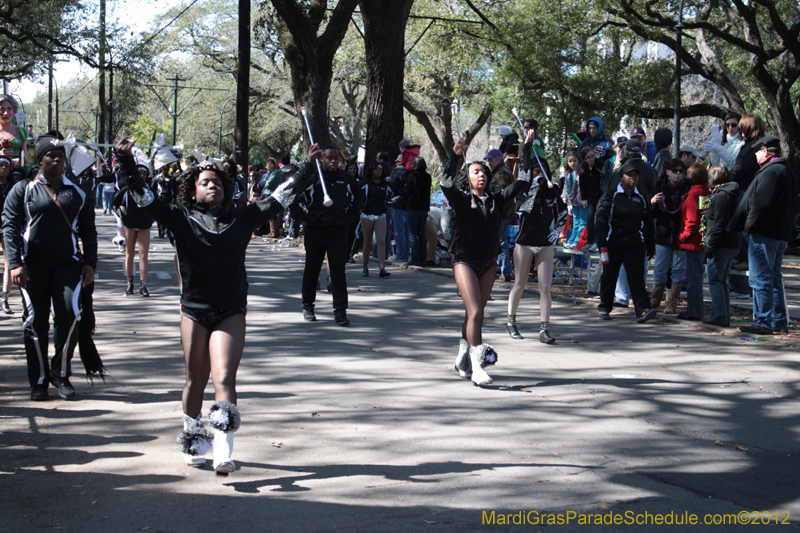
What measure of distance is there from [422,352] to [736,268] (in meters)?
5.99

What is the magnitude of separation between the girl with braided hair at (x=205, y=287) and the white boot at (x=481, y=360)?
2643mm

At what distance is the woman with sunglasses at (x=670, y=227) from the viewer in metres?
10.6

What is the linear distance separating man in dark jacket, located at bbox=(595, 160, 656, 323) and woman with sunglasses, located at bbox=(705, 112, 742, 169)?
4.16ft

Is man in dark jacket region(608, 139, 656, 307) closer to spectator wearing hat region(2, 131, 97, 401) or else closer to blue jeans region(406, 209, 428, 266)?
blue jeans region(406, 209, 428, 266)

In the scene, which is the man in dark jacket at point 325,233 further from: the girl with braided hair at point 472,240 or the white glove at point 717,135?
the white glove at point 717,135

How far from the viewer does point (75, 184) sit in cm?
678

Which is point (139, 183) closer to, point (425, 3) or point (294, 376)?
point (294, 376)

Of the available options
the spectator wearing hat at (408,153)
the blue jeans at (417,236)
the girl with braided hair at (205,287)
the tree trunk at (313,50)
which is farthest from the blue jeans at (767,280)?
the tree trunk at (313,50)

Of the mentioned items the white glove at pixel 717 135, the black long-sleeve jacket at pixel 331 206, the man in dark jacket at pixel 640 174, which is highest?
the white glove at pixel 717 135

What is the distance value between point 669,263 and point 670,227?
532 mm

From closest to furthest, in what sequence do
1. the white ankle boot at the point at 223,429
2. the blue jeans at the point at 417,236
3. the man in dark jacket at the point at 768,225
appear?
the white ankle boot at the point at 223,429 < the man in dark jacket at the point at 768,225 < the blue jeans at the point at 417,236

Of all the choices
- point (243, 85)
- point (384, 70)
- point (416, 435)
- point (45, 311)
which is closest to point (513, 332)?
point (416, 435)

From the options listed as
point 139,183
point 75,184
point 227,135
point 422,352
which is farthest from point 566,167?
point 227,135

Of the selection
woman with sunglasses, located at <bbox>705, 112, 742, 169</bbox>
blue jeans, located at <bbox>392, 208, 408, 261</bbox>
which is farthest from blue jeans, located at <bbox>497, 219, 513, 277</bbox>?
woman with sunglasses, located at <bbox>705, 112, 742, 169</bbox>
